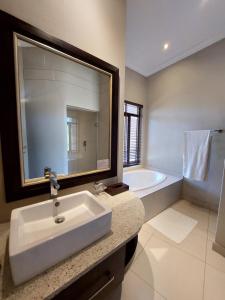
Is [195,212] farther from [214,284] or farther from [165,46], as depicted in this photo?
[165,46]

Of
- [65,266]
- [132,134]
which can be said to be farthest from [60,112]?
[132,134]

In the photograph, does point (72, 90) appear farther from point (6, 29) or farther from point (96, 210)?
point (96, 210)

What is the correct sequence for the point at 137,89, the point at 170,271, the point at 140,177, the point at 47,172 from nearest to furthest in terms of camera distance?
the point at 47,172 < the point at 170,271 < the point at 137,89 < the point at 140,177

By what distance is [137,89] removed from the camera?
292 cm

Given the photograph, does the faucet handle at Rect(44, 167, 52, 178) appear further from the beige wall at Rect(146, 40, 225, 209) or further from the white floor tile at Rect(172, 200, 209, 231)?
the beige wall at Rect(146, 40, 225, 209)

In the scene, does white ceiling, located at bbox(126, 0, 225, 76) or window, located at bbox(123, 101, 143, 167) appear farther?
window, located at bbox(123, 101, 143, 167)

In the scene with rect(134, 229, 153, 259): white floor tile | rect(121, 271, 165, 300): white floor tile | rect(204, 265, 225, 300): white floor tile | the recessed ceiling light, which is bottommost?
rect(121, 271, 165, 300): white floor tile

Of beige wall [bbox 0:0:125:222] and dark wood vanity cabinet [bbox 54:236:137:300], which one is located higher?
beige wall [bbox 0:0:125:222]

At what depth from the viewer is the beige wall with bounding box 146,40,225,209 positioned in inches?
86.3

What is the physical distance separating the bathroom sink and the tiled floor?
2.87 ft

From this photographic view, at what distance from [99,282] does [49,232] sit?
0.38 metres

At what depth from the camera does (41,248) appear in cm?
57

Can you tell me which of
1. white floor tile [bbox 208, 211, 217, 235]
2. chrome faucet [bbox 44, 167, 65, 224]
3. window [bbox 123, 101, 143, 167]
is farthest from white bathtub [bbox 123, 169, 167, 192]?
chrome faucet [bbox 44, 167, 65, 224]

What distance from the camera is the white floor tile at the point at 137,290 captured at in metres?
1.13
